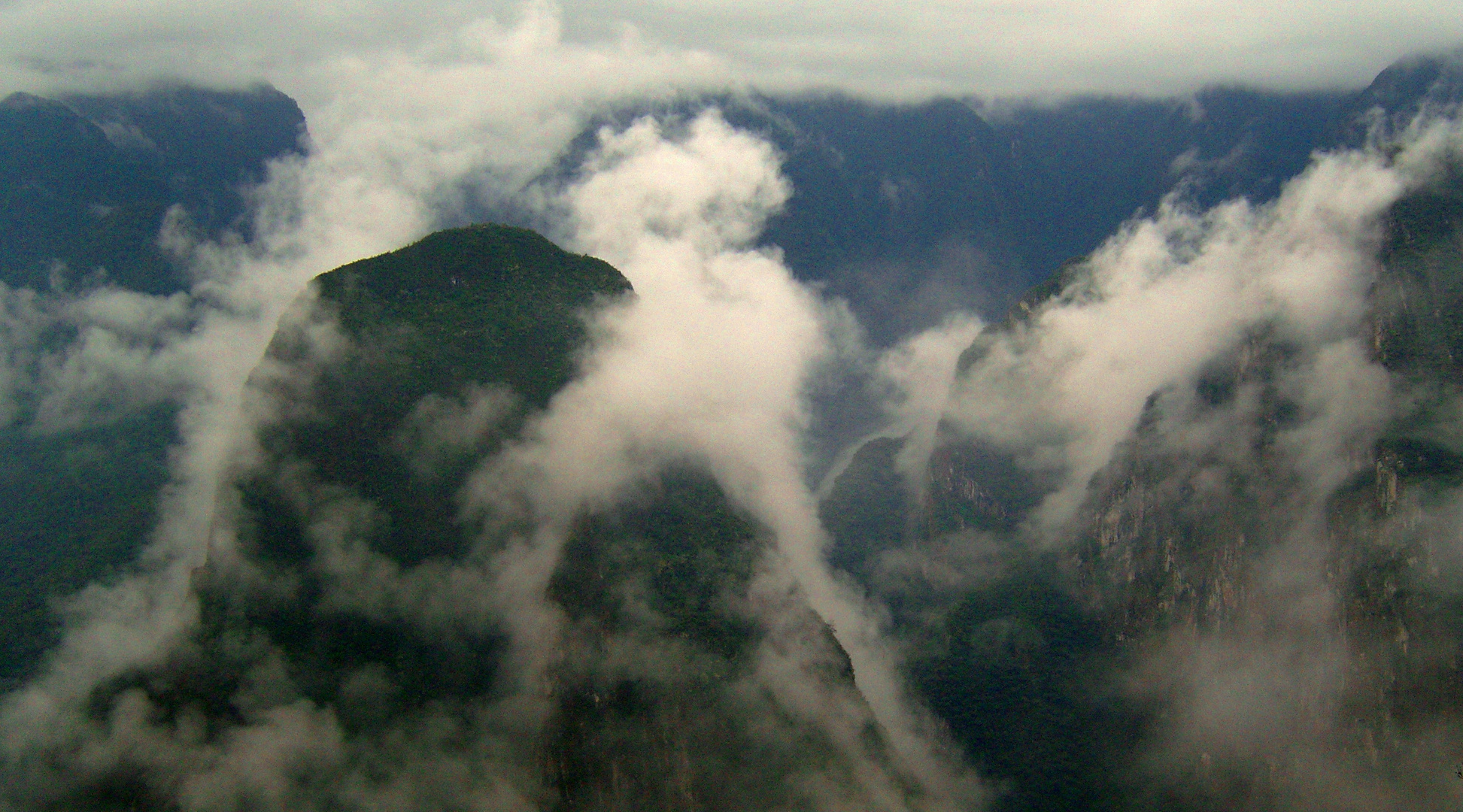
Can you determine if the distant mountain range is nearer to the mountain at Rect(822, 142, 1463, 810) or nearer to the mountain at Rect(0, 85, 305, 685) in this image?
the mountain at Rect(822, 142, 1463, 810)

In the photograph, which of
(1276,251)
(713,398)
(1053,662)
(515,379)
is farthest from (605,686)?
(1276,251)

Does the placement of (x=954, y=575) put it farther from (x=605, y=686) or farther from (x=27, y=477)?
(x=27, y=477)

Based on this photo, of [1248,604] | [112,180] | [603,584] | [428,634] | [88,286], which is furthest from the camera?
[112,180]

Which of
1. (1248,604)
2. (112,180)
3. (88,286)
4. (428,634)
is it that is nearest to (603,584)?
(428,634)

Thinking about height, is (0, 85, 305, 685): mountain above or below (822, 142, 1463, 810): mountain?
below

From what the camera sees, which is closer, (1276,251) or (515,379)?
(515,379)

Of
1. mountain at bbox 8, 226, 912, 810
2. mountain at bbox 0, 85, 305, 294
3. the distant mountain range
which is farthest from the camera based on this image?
mountain at bbox 0, 85, 305, 294

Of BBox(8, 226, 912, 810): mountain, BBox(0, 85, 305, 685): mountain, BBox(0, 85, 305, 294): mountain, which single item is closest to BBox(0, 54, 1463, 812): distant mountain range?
BBox(8, 226, 912, 810): mountain

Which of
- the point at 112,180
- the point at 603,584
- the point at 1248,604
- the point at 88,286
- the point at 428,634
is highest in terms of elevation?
the point at 1248,604

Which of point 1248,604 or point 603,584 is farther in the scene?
point 1248,604

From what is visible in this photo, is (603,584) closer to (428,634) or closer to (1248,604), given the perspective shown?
(428,634)

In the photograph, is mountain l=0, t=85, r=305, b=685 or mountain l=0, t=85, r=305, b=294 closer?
mountain l=0, t=85, r=305, b=685
